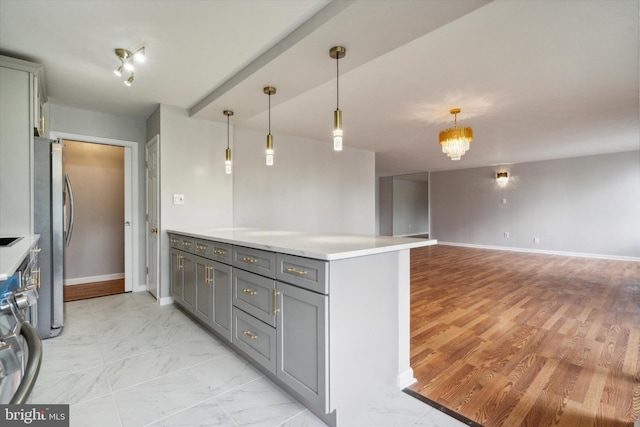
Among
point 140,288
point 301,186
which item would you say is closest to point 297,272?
point 140,288

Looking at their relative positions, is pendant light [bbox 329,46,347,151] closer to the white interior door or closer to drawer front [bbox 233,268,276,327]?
drawer front [bbox 233,268,276,327]

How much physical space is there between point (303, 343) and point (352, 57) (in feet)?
6.20

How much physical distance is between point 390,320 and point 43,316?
2799 millimetres

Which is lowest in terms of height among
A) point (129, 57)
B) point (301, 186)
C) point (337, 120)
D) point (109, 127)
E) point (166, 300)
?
point (166, 300)

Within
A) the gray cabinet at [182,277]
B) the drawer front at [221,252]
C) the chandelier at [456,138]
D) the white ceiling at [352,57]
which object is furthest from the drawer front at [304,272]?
the chandelier at [456,138]

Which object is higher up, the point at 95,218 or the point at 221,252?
the point at 95,218

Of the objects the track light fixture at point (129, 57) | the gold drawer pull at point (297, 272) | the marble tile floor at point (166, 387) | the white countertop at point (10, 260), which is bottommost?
the marble tile floor at point (166, 387)

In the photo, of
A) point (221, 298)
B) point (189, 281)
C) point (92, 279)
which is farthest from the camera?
point (92, 279)

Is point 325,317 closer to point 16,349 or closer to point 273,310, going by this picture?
point 273,310

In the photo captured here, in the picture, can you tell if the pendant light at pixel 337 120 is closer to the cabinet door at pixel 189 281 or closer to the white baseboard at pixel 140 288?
the cabinet door at pixel 189 281

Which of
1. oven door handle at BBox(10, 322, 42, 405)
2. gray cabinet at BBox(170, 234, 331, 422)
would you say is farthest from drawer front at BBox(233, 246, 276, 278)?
oven door handle at BBox(10, 322, 42, 405)

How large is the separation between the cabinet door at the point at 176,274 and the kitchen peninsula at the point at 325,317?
3.84 ft

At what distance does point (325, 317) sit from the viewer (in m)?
1.46

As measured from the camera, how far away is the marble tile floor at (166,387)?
158 cm
